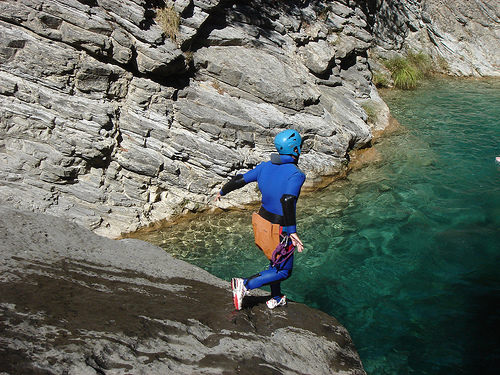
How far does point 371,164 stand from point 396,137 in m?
2.00

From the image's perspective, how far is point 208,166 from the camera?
26.2 ft

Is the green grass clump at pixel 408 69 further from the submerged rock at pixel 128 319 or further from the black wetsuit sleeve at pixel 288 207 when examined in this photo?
the black wetsuit sleeve at pixel 288 207

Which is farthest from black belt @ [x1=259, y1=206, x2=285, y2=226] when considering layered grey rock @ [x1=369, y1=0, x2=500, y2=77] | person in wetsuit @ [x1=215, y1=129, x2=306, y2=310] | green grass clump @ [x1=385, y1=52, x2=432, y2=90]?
layered grey rock @ [x1=369, y1=0, x2=500, y2=77]

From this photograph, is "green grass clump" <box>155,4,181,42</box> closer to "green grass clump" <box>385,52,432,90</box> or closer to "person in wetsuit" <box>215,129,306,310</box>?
"person in wetsuit" <box>215,129,306,310</box>

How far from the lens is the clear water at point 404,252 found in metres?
4.58

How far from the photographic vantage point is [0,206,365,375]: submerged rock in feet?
8.79

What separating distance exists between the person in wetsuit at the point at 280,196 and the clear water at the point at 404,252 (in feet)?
5.20

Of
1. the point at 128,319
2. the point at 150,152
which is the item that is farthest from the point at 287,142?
the point at 150,152

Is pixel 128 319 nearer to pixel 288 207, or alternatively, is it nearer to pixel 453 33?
pixel 288 207

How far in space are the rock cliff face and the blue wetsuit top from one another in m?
3.88

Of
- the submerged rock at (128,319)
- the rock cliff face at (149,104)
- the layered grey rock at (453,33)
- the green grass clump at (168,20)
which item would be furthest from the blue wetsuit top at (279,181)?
the layered grey rock at (453,33)

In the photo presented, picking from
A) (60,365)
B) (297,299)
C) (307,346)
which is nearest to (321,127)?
(297,299)

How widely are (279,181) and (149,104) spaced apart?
15.2 ft

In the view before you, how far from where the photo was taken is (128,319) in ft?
10.7
